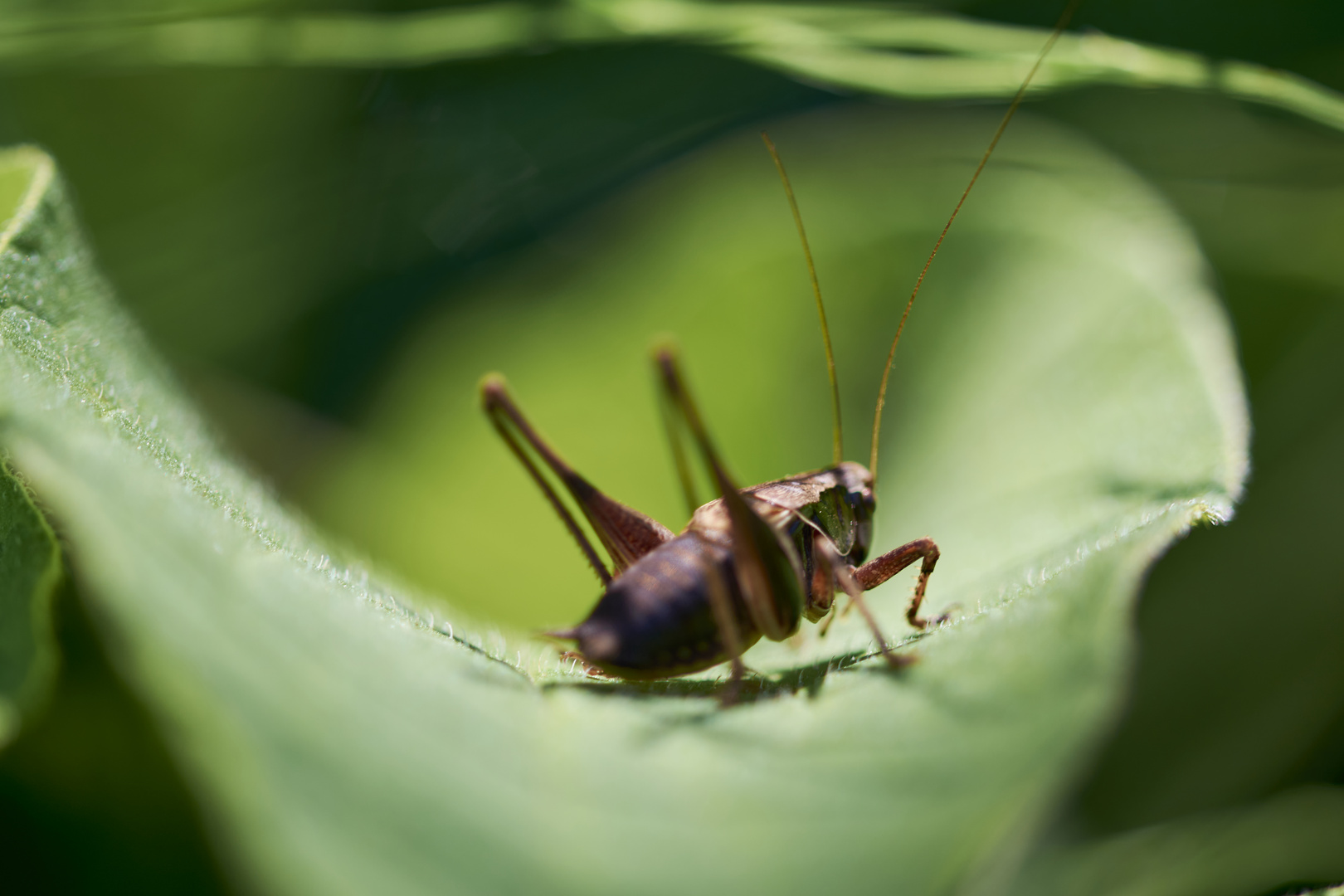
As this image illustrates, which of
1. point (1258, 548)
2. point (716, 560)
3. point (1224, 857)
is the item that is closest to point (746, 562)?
point (716, 560)

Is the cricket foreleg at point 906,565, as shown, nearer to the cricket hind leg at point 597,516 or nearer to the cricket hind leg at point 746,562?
the cricket hind leg at point 746,562

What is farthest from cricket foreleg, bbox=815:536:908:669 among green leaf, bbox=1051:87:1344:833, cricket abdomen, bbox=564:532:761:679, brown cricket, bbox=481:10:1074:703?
green leaf, bbox=1051:87:1344:833

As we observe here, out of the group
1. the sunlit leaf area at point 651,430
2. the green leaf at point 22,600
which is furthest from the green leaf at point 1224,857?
the green leaf at point 22,600

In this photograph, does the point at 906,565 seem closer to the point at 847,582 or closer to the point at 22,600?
the point at 847,582

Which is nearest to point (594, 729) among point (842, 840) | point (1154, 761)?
point (842, 840)

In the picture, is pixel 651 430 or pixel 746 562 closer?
pixel 746 562

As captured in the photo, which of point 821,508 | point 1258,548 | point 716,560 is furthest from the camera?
point 1258,548
